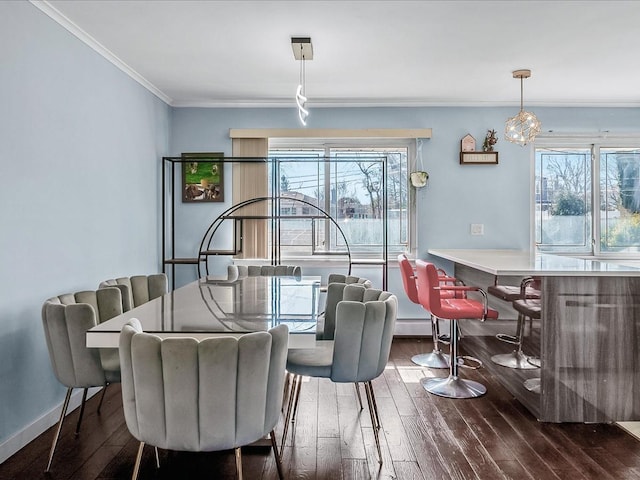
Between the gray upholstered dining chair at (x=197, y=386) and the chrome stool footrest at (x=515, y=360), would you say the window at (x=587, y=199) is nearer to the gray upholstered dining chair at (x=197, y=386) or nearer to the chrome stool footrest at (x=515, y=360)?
the chrome stool footrest at (x=515, y=360)

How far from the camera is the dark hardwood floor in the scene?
7.09 feet

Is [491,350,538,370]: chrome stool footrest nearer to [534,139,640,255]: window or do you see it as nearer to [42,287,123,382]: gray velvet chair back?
[534,139,640,255]: window

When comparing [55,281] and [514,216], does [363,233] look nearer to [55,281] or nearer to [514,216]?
[514,216]

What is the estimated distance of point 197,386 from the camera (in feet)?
4.73

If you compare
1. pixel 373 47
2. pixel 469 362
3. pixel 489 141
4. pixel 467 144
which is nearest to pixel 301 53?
pixel 373 47

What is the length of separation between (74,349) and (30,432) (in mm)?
742

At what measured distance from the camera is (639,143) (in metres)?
4.67

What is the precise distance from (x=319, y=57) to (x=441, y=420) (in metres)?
2.59

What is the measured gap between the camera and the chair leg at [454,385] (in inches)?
124

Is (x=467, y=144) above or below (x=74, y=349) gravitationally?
above

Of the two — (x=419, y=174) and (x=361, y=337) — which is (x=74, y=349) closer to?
(x=361, y=337)

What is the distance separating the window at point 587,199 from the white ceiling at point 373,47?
0.56 m

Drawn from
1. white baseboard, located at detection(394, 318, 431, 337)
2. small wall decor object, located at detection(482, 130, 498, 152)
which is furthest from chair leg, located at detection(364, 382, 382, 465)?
small wall decor object, located at detection(482, 130, 498, 152)

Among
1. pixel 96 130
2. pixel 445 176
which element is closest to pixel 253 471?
pixel 96 130
